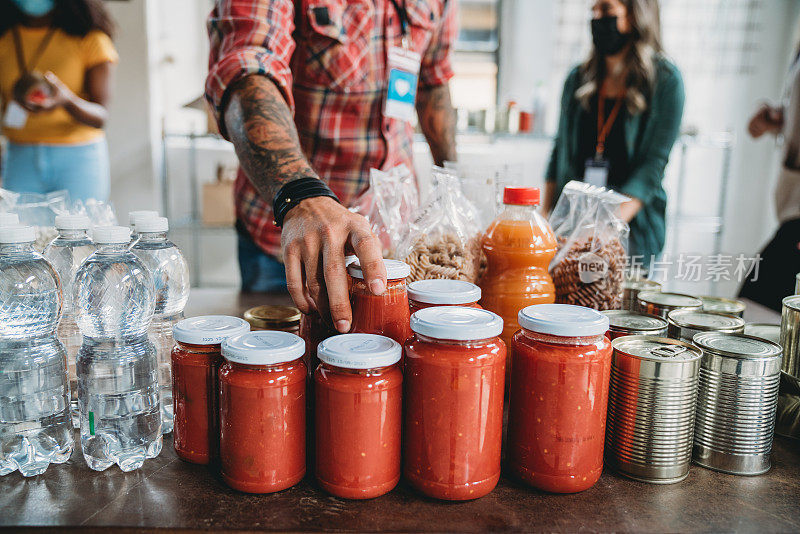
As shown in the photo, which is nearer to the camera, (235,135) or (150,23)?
(235,135)

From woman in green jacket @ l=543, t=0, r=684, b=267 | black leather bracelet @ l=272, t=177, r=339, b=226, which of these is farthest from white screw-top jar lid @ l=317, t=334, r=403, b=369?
woman in green jacket @ l=543, t=0, r=684, b=267

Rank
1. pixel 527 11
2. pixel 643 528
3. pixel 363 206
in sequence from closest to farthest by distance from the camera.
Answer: pixel 643 528 < pixel 363 206 < pixel 527 11

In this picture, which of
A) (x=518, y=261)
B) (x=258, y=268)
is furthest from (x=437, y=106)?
(x=518, y=261)

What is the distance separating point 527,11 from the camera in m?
Answer: 4.04

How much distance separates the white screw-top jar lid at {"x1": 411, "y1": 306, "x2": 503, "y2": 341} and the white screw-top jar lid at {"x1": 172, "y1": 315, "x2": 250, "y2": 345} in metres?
0.24

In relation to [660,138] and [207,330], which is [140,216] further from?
[660,138]

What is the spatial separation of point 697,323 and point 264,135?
791 mm

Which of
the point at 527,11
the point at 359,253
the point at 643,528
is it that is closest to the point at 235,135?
the point at 359,253

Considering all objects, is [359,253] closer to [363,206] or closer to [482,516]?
[482,516]

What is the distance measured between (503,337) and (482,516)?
1.09 ft

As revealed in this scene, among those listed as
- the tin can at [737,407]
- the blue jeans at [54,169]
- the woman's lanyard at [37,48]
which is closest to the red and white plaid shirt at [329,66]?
the tin can at [737,407]

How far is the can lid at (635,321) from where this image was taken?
86cm

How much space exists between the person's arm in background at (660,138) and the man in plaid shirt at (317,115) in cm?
76

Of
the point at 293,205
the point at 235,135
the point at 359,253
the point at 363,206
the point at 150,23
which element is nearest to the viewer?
the point at 359,253
